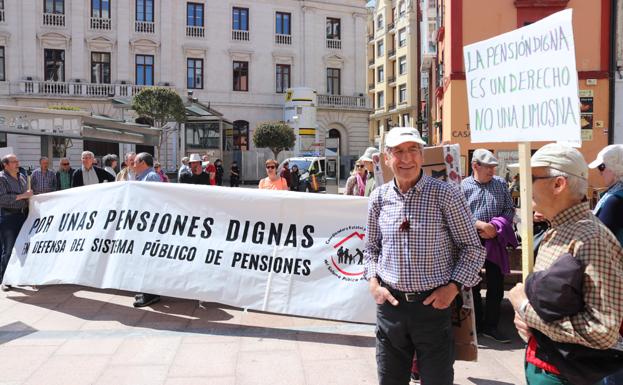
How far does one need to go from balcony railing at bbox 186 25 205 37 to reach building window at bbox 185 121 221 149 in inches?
342

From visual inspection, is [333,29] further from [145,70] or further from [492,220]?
[492,220]

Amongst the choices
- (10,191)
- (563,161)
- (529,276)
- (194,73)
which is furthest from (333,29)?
(529,276)

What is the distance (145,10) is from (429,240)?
135ft

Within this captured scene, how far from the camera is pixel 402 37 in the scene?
62.9m

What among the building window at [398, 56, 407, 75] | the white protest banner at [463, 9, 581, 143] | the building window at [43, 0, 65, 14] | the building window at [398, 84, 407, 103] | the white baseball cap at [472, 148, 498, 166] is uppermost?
the building window at [398, 56, 407, 75]

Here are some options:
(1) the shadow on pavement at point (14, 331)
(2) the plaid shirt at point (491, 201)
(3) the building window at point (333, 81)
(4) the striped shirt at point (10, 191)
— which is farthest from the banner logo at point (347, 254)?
(3) the building window at point (333, 81)

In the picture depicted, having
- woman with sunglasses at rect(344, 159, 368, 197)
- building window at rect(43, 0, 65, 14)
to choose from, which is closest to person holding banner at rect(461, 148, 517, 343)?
woman with sunglasses at rect(344, 159, 368, 197)

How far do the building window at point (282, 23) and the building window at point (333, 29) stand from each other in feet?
10.9

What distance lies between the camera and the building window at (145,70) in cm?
3997

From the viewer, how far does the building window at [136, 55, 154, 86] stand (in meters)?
40.0

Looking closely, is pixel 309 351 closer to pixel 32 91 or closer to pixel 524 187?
pixel 524 187

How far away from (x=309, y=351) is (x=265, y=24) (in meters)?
40.6

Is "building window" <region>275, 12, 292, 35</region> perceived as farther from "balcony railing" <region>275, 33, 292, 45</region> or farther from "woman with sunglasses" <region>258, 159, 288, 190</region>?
"woman with sunglasses" <region>258, 159, 288, 190</region>

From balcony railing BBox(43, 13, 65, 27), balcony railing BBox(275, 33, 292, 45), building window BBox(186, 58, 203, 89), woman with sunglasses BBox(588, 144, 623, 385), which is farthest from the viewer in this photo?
balcony railing BBox(275, 33, 292, 45)
